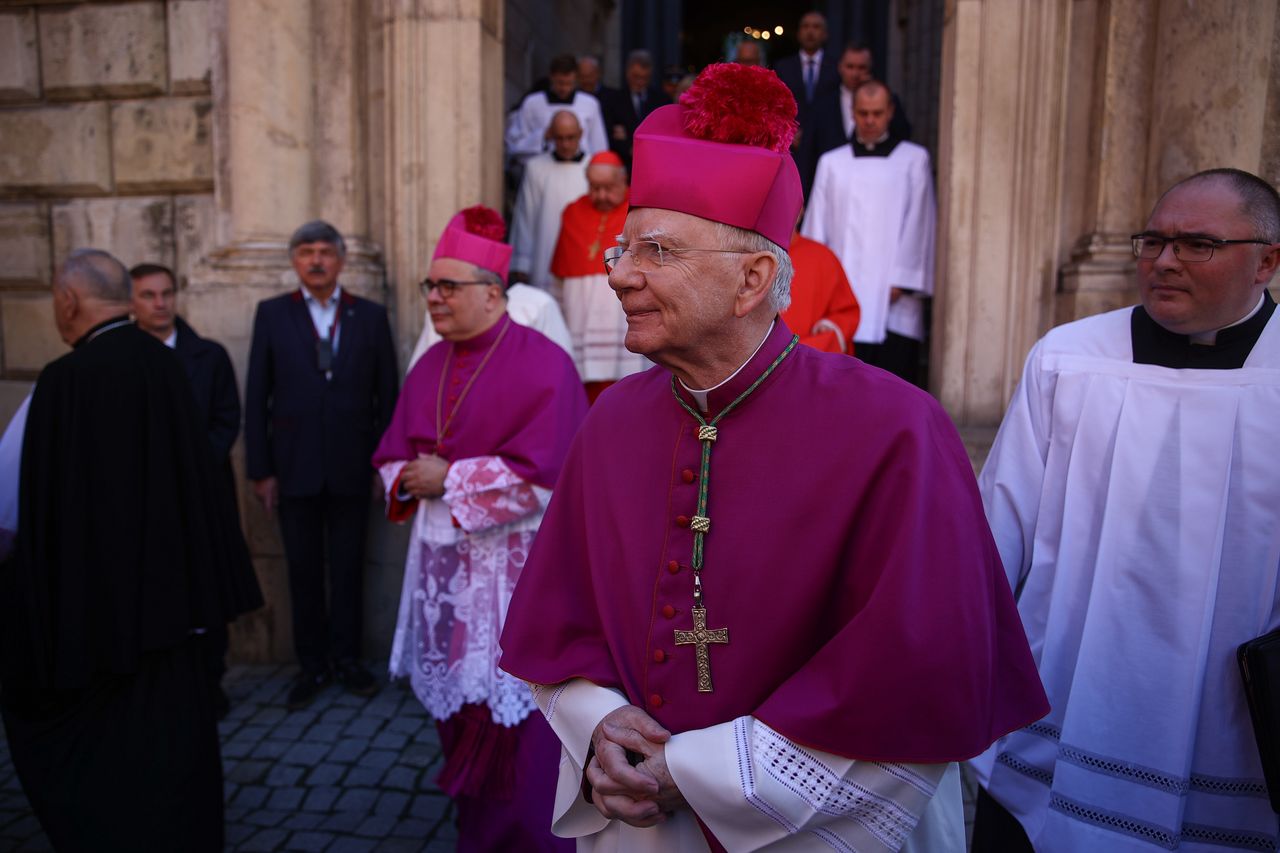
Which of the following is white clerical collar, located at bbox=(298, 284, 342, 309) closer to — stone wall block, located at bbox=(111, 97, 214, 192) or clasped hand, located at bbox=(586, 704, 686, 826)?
stone wall block, located at bbox=(111, 97, 214, 192)

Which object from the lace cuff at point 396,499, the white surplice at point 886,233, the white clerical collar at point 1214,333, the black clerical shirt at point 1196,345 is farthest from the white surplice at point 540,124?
the white clerical collar at point 1214,333

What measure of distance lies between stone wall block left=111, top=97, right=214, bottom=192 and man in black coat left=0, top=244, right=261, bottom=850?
2858mm

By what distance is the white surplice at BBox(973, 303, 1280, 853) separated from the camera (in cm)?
232

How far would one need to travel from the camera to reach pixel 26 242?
6.14m

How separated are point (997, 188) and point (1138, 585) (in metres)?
3.00

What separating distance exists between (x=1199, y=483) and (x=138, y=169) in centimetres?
586

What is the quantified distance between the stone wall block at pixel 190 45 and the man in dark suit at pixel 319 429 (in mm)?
1682

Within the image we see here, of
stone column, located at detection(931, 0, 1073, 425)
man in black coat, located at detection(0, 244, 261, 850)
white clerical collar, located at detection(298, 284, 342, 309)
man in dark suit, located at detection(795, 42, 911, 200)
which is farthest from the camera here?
man in dark suit, located at detection(795, 42, 911, 200)

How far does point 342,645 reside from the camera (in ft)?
16.6

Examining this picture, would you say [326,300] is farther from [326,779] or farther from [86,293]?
[326,779]

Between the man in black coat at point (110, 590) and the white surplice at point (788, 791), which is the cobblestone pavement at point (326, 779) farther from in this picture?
the white surplice at point (788, 791)

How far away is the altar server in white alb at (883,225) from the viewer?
554cm

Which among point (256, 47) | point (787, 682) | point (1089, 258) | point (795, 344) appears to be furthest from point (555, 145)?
point (787, 682)

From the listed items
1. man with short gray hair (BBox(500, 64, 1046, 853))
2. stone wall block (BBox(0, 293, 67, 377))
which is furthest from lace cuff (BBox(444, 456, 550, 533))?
stone wall block (BBox(0, 293, 67, 377))
